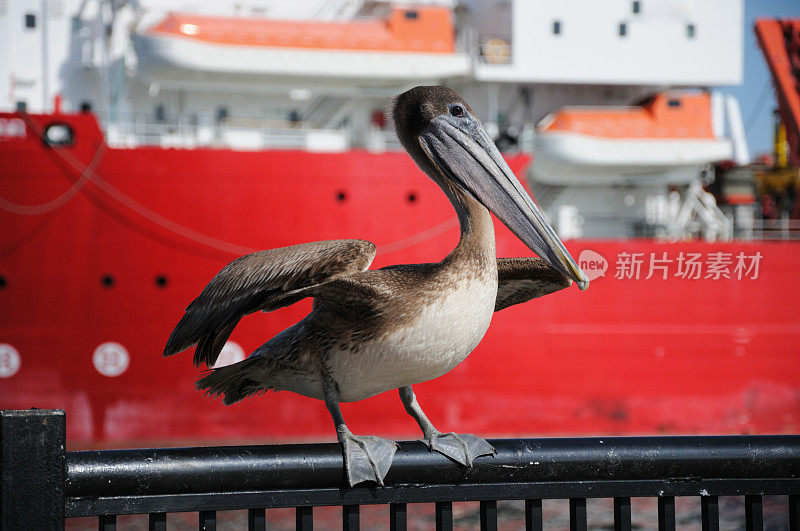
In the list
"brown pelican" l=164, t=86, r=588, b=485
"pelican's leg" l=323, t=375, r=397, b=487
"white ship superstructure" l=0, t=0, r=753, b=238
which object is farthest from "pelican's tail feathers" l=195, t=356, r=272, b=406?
"white ship superstructure" l=0, t=0, r=753, b=238

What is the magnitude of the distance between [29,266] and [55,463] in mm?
8978

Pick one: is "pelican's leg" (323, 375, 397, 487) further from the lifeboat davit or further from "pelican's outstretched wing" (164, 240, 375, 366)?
the lifeboat davit

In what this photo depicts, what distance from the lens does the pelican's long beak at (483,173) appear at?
6.59 feet

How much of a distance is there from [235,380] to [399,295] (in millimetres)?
565

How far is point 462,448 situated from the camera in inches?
71.0

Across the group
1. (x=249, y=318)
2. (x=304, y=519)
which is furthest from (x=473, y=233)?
(x=249, y=318)

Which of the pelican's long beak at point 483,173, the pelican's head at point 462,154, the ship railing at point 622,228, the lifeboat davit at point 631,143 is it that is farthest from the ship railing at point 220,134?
the pelican's long beak at point 483,173

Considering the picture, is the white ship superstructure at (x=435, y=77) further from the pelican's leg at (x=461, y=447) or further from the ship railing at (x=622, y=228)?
the pelican's leg at (x=461, y=447)

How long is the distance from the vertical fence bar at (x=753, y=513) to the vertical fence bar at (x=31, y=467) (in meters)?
1.43

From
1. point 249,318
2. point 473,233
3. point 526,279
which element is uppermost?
point 473,233

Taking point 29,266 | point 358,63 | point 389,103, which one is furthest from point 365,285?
point 358,63

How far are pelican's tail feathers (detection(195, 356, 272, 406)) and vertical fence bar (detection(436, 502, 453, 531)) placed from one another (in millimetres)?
Answer: 676

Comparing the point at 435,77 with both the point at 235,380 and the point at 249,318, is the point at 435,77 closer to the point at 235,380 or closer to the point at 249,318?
the point at 249,318

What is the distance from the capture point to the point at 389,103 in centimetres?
243
